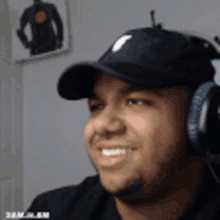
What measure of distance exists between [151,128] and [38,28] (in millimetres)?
1133

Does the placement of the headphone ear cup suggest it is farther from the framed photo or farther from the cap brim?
the framed photo

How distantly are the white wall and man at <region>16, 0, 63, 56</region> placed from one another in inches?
3.3

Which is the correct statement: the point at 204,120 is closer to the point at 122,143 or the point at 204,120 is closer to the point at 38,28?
the point at 122,143

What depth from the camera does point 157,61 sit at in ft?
1.56

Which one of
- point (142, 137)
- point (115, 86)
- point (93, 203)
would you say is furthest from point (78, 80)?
point (93, 203)

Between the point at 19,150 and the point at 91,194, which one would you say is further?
the point at 19,150

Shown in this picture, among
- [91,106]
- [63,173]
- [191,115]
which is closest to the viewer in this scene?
[191,115]

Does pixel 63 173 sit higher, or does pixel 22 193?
pixel 63 173

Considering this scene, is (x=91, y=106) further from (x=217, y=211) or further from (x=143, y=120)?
(x=217, y=211)

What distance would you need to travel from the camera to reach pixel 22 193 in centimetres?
129

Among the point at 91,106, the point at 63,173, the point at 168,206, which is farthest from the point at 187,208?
the point at 63,173

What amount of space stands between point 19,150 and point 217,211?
1.20 meters

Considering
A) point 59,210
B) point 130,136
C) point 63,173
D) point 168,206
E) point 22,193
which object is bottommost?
point 22,193

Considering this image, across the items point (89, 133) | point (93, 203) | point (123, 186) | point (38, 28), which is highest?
point (38, 28)
